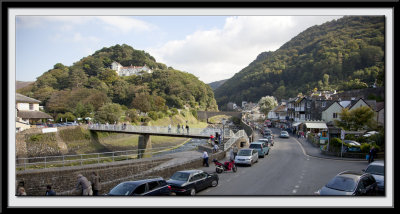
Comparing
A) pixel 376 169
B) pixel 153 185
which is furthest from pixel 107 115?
pixel 376 169

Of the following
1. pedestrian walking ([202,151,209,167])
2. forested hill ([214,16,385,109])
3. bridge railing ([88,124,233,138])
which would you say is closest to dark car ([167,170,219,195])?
pedestrian walking ([202,151,209,167])

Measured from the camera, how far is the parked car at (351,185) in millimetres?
9805

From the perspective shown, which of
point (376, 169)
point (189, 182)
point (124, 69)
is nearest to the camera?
point (189, 182)

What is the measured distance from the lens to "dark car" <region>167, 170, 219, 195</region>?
481 inches

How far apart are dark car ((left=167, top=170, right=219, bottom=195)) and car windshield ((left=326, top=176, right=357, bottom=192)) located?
6040mm

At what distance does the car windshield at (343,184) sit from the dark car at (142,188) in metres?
6.88

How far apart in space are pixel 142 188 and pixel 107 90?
286 feet

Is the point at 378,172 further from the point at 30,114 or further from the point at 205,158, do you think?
the point at 30,114

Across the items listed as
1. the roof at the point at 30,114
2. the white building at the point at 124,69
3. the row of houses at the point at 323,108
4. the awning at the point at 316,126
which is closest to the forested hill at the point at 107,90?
the white building at the point at 124,69

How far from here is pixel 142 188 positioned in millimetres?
10164

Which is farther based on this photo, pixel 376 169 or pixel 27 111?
pixel 27 111

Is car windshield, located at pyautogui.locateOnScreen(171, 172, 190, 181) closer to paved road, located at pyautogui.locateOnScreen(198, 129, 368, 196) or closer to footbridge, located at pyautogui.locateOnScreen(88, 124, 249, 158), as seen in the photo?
paved road, located at pyautogui.locateOnScreen(198, 129, 368, 196)

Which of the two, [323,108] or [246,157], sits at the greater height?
[323,108]
